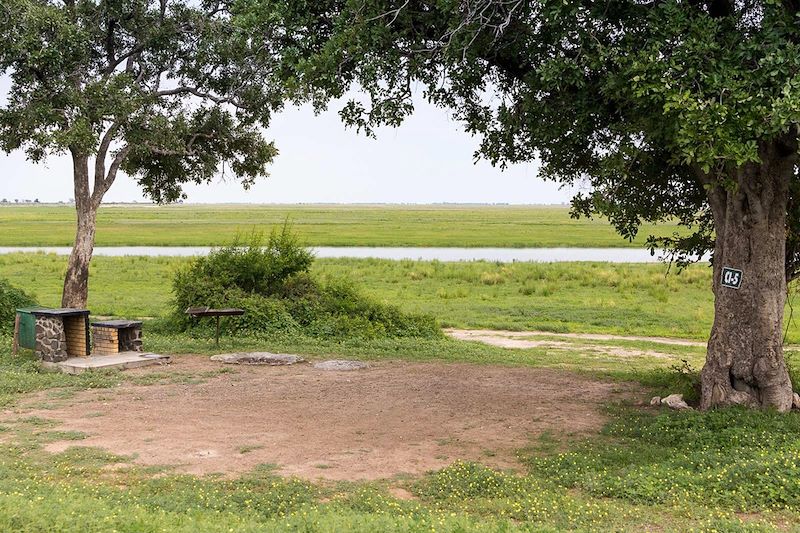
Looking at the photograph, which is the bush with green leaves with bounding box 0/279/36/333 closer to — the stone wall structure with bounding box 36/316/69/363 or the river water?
the stone wall structure with bounding box 36/316/69/363

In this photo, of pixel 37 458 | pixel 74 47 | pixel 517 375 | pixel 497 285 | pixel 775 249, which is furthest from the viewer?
pixel 497 285

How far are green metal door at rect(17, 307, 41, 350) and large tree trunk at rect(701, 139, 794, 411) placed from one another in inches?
458

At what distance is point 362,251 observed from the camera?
61.2 m

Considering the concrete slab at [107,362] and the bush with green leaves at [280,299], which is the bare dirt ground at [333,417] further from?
the bush with green leaves at [280,299]

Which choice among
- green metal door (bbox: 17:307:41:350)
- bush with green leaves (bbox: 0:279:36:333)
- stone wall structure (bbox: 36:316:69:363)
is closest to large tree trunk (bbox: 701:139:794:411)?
stone wall structure (bbox: 36:316:69:363)

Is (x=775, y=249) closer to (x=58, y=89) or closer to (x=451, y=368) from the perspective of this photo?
(x=451, y=368)

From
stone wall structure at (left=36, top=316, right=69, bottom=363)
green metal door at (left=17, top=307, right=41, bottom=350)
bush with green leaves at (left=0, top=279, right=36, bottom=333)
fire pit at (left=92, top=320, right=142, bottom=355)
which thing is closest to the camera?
stone wall structure at (left=36, top=316, right=69, bottom=363)

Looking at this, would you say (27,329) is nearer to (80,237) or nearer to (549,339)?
(80,237)

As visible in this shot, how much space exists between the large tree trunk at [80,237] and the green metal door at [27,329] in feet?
14.8

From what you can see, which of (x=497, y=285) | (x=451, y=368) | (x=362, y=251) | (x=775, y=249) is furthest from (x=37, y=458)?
(x=362, y=251)

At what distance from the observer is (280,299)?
19438mm

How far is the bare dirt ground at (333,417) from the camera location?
8.53 metres

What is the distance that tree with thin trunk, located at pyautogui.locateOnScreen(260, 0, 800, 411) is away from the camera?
7.74 meters

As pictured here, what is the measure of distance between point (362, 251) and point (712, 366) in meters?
51.3
